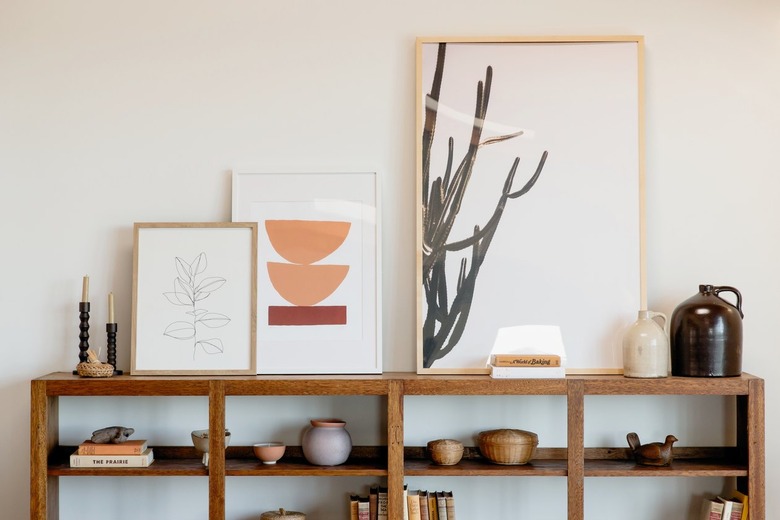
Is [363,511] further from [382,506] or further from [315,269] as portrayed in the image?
[315,269]

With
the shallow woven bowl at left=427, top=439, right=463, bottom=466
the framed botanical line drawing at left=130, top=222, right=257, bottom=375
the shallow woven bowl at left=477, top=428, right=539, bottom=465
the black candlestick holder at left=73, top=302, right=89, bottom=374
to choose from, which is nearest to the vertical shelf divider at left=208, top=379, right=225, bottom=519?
the framed botanical line drawing at left=130, top=222, right=257, bottom=375

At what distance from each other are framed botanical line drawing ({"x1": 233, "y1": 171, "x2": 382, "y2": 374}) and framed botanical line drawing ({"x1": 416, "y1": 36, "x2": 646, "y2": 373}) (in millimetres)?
214

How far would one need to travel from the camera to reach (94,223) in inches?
128

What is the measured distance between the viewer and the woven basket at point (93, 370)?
9.81 feet

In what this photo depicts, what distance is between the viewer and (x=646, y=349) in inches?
117

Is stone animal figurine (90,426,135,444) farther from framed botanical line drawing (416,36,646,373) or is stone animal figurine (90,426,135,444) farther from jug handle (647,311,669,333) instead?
jug handle (647,311,669,333)

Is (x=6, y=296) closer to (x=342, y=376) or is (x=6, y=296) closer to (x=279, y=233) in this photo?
(x=279, y=233)

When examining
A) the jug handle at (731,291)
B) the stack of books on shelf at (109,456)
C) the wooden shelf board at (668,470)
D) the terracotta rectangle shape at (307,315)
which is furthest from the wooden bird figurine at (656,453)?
the stack of books on shelf at (109,456)

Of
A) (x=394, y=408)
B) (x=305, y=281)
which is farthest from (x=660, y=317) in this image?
(x=305, y=281)

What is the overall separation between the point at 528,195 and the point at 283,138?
1019 mm

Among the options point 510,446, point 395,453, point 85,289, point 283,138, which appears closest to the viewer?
point 395,453

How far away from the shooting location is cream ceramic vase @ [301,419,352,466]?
119 inches

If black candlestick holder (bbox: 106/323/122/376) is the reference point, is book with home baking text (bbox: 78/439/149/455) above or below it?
below

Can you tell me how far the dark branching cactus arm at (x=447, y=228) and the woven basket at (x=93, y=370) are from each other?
47.8 inches
